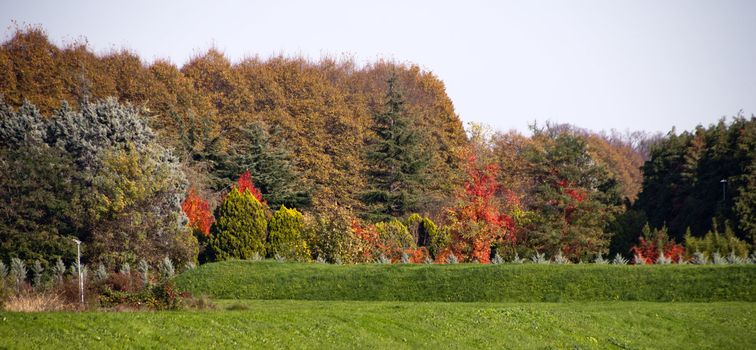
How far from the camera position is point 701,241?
3866 centimetres

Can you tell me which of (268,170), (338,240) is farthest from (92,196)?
(268,170)

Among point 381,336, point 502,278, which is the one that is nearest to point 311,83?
point 502,278

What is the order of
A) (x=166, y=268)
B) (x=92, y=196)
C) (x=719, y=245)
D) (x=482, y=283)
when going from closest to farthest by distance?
(x=482, y=283) → (x=166, y=268) → (x=719, y=245) → (x=92, y=196)

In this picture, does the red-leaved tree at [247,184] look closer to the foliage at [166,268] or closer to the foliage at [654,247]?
the foliage at [166,268]

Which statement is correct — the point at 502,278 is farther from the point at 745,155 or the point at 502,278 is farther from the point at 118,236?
the point at 745,155

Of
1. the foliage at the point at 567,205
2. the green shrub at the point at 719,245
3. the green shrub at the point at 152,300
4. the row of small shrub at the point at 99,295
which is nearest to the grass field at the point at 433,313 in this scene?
the green shrub at the point at 152,300

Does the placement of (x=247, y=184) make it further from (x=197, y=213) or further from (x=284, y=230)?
(x=284, y=230)

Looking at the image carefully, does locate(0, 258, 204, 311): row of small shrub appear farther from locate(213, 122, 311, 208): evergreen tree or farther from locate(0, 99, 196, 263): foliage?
locate(213, 122, 311, 208): evergreen tree

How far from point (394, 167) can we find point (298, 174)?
7.18 metres

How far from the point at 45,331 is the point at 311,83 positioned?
161ft

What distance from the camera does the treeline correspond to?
38.5 m

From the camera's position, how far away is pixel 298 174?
186ft

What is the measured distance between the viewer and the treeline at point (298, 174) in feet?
126

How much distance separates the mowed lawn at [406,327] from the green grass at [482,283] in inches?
65.4
